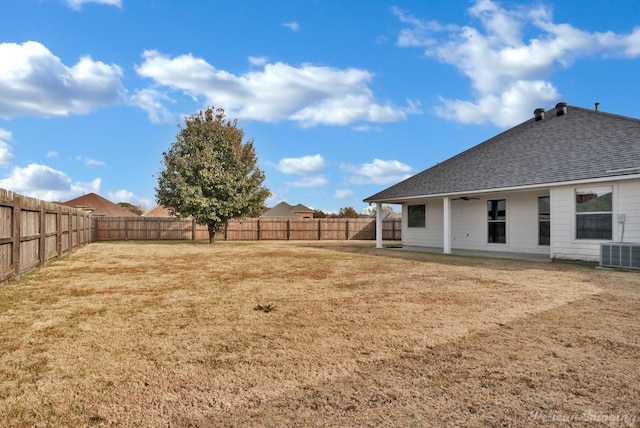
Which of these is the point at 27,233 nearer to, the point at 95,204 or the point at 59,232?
the point at 59,232

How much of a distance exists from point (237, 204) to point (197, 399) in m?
17.6

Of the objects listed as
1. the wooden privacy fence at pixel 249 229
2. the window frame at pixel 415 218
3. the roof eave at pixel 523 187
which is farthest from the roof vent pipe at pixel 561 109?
the wooden privacy fence at pixel 249 229

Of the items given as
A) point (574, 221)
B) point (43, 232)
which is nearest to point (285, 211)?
point (43, 232)

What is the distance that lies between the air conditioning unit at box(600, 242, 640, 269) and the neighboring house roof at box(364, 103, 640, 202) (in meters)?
2.02

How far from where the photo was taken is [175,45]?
14.9m

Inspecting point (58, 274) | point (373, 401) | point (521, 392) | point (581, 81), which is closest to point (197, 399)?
point (373, 401)

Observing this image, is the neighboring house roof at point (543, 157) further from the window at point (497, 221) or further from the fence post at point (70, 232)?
the fence post at point (70, 232)

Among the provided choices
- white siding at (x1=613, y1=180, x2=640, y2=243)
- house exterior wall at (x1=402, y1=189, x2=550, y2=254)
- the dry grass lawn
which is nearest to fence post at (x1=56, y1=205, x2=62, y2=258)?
the dry grass lawn

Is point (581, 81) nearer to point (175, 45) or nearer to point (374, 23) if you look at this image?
point (374, 23)

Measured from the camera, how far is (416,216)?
56.9 ft

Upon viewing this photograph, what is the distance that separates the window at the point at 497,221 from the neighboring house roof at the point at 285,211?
38.7 m

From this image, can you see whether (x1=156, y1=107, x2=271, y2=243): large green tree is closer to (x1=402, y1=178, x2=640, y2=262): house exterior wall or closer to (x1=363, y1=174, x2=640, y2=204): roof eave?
(x1=363, y1=174, x2=640, y2=204): roof eave

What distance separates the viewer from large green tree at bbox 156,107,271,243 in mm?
19219

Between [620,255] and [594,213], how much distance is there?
176 centimetres
